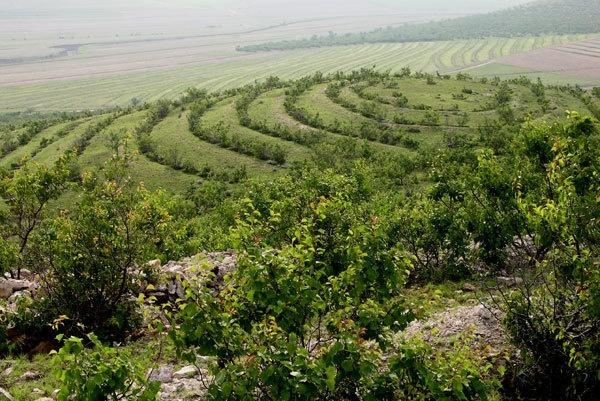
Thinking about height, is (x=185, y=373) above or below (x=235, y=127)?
above

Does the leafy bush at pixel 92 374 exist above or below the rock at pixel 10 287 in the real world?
above

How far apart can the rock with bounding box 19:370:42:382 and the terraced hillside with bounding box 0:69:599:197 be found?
214 feet

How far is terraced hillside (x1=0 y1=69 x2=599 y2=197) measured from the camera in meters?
92.1

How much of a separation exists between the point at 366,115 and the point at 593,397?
106 metres

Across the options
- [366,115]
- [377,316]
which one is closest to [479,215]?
[377,316]

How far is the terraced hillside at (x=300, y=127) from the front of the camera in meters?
92.1

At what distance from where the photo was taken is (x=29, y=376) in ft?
57.7

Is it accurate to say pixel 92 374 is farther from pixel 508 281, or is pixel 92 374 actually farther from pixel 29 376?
pixel 508 281

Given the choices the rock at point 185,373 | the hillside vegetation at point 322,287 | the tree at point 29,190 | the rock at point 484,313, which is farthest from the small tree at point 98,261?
the rock at point 484,313

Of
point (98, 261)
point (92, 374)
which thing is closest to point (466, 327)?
point (92, 374)

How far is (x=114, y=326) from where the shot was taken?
21.5 m

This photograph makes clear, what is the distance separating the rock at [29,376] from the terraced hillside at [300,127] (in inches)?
2572

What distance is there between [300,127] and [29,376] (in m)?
96.3

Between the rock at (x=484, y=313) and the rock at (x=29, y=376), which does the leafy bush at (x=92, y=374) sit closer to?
the rock at (x=29, y=376)
